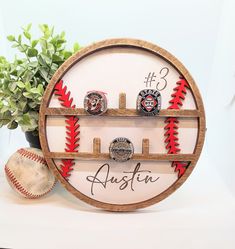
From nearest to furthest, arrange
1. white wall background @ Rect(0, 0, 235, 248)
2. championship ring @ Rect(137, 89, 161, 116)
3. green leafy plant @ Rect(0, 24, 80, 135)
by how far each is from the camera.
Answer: championship ring @ Rect(137, 89, 161, 116), green leafy plant @ Rect(0, 24, 80, 135), white wall background @ Rect(0, 0, 235, 248)

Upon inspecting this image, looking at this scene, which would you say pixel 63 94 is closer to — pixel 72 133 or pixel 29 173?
pixel 72 133

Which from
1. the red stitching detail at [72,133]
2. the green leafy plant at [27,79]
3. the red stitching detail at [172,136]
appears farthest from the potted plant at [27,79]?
the red stitching detail at [172,136]

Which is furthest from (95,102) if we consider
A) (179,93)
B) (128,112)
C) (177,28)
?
(177,28)

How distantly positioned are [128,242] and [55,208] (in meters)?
0.22

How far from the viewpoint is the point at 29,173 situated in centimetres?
70

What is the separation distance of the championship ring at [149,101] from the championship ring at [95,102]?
8 cm

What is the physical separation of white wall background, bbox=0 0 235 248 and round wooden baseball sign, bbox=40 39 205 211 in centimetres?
26

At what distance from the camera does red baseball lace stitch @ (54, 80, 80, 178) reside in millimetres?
659

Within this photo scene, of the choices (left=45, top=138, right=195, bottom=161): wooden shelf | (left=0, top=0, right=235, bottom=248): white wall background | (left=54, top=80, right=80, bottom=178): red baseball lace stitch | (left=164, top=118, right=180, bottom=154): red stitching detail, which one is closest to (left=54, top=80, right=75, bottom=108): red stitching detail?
(left=54, top=80, right=80, bottom=178): red baseball lace stitch

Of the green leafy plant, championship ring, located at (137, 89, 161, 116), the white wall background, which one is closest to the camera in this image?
championship ring, located at (137, 89, 161, 116)

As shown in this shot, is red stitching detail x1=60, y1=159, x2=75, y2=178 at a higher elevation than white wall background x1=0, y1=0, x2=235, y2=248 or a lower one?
lower

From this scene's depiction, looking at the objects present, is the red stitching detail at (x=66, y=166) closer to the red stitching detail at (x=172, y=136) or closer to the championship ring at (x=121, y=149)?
the championship ring at (x=121, y=149)

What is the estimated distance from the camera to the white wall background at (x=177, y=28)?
898mm

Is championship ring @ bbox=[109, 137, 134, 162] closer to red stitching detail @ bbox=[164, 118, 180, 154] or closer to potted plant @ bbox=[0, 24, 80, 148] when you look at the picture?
red stitching detail @ bbox=[164, 118, 180, 154]
